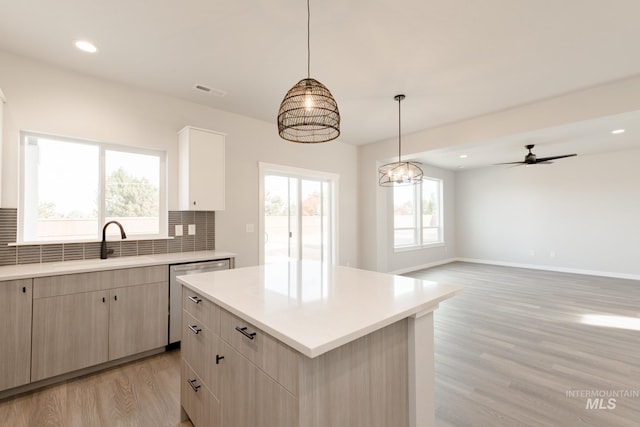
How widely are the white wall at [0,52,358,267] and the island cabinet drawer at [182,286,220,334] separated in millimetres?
1932

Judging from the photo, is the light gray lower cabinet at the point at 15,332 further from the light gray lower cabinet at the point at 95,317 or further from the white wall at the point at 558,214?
the white wall at the point at 558,214

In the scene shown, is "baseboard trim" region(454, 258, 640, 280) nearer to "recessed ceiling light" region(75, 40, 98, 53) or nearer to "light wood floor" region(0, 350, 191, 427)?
→ "light wood floor" region(0, 350, 191, 427)

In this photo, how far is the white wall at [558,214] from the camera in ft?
19.7

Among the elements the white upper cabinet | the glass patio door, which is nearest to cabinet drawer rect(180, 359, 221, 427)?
the white upper cabinet

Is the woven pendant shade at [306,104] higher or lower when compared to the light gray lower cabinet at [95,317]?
higher

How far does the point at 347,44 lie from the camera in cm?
246

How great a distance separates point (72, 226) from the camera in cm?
289

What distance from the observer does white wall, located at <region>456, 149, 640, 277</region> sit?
6020 mm

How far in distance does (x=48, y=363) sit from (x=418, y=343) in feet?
9.20

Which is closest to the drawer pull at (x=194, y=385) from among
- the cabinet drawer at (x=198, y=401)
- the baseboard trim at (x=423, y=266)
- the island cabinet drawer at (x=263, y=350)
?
the cabinet drawer at (x=198, y=401)

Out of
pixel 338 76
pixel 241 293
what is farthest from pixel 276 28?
pixel 241 293

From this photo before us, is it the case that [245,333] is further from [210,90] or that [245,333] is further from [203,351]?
[210,90]

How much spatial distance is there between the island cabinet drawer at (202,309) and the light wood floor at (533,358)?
1.58 m

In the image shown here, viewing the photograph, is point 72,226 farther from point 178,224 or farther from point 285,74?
point 285,74
